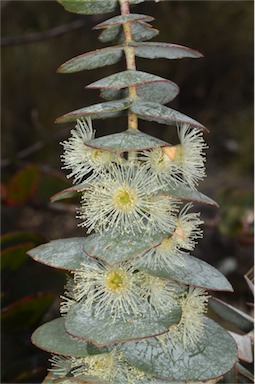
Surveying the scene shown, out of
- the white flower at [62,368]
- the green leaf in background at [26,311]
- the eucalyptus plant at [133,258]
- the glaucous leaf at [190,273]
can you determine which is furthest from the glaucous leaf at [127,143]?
the green leaf in background at [26,311]

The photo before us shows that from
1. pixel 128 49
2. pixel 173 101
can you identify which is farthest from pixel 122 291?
pixel 173 101

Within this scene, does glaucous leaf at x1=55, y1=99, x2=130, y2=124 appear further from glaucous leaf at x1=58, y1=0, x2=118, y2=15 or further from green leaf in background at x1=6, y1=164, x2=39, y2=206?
green leaf in background at x1=6, y1=164, x2=39, y2=206

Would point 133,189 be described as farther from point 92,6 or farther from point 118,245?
point 92,6

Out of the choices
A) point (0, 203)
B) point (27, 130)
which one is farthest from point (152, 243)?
point (27, 130)

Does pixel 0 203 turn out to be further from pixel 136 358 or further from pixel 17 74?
pixel 17 74

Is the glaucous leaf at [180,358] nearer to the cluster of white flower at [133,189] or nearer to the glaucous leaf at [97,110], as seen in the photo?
the cluster of white flower at [133,189]

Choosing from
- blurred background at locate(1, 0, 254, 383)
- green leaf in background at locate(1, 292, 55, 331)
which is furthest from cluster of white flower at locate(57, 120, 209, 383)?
blurred background at locate(1, 0, 254, 383)
